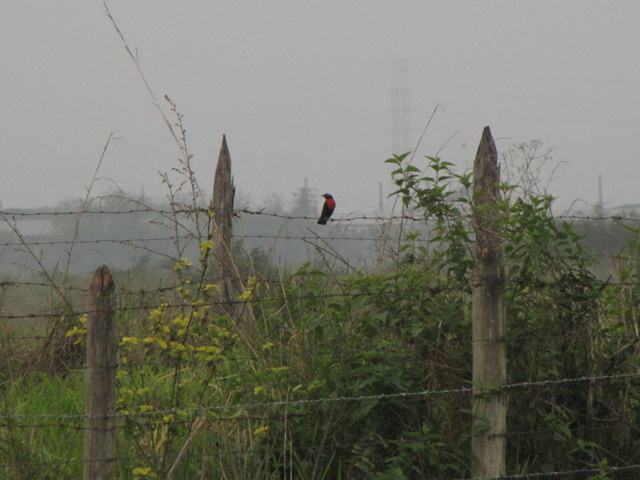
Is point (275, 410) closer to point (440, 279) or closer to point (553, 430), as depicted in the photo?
point (440, 279)

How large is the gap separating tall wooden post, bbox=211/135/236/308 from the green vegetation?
1.71 meters

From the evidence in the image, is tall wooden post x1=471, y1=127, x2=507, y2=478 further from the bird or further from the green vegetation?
the bird

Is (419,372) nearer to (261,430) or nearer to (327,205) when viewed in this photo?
(261,430)

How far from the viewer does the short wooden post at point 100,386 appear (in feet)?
13.1

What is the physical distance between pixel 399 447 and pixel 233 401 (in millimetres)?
988

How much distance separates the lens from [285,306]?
216 inches

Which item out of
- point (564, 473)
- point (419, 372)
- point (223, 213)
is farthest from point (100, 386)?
point (223, 213)

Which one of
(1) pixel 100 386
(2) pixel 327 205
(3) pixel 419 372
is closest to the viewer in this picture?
(1) pixel 100 386

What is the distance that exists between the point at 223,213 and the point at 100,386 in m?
3.06

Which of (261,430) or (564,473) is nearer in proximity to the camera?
(261,430)

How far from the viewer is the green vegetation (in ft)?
15.5

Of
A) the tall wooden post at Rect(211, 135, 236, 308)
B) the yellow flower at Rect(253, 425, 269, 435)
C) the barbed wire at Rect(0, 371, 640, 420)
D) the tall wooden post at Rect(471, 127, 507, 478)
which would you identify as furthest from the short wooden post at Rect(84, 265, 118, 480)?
the tall wooden post at Rect(211, 135, 236, 308)

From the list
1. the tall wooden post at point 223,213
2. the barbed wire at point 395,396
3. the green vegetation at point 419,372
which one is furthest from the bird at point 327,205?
the barbed wire at point 395,396

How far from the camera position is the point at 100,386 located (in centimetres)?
399
